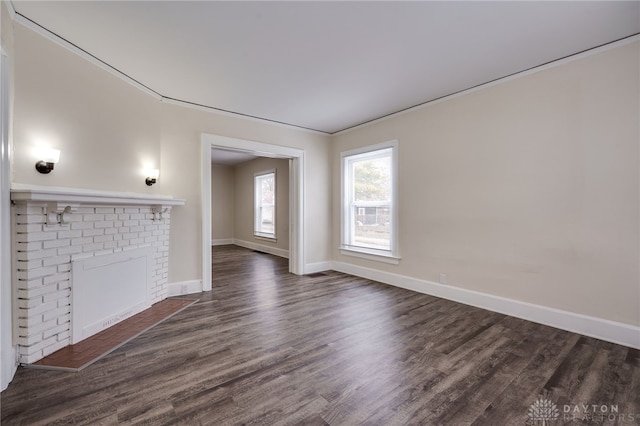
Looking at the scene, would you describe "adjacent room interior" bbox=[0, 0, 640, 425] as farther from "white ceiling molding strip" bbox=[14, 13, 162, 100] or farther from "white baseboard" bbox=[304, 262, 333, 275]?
"white baseboard" bbox=[304, 262, 333, 275]

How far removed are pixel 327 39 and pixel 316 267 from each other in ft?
12.5

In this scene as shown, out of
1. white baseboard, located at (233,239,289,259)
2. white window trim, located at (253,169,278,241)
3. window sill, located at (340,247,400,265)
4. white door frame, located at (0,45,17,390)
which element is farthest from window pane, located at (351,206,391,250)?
white door frame, located at (0,45,17,390)

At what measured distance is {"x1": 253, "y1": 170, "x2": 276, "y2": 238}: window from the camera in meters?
7.52

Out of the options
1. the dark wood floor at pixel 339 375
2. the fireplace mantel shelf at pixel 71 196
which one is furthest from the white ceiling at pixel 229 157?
the dark wood floor at pixel 339 375

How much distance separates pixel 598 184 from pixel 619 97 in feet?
2.53

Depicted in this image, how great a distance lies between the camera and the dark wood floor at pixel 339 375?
65.2 inches

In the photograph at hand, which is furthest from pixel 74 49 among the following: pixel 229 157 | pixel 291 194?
pixel 229 157

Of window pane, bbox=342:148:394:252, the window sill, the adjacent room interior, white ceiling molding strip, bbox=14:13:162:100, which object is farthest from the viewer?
window pane, bbox=342:148:394:252

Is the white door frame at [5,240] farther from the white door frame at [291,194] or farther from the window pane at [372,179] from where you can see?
the window pane at [372,179]

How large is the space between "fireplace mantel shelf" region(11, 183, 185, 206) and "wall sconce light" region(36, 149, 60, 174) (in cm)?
15

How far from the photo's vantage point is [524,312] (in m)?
3.04

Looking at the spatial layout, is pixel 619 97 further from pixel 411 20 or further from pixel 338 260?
pixel 338 260

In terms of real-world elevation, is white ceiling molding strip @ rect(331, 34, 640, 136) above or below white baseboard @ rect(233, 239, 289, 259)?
above

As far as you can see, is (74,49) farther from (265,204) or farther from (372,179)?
(265,204)
